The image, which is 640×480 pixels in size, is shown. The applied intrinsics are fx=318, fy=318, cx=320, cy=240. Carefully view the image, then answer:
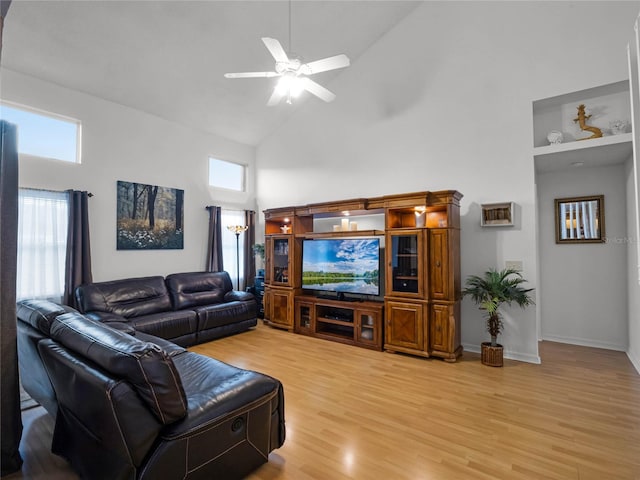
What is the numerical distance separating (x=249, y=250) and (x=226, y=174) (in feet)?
5.14

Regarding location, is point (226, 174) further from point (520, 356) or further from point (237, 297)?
point (520, 356)

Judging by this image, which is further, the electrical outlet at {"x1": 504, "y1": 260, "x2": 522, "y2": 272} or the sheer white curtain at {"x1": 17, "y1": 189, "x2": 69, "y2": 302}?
the electrical outlet at {"x1": 504, "y1": 260, "x2": 522, "y2": 272}

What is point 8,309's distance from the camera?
6.24ft

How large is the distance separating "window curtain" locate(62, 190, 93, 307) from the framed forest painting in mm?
501

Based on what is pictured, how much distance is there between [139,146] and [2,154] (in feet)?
11.3

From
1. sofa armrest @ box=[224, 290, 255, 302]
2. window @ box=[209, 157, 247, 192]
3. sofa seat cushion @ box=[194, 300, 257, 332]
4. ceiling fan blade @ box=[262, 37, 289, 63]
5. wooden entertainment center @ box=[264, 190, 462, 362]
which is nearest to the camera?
ceiling fan blade @ box=[262, 37, 289, 63]

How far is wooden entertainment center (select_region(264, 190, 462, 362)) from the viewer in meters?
3.88

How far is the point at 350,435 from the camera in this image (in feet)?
7.65

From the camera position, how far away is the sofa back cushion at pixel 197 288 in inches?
189

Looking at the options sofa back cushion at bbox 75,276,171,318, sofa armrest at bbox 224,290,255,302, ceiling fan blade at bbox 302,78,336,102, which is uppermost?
ceiling fan blade at bbox 302,78,336,102

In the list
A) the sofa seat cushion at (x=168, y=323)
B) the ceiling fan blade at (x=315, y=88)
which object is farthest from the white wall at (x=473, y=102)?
the sofa seat cushion at (x=168, y=323)

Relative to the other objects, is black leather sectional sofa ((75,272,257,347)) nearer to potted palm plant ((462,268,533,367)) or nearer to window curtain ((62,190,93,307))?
window curtain ((62,190,93,307))

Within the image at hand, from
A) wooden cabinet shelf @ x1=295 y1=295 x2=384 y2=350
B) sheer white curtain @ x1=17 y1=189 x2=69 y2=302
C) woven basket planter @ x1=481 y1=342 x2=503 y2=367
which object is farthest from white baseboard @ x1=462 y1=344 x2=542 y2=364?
sheer white curtain @ x1=17 y1=189 x2=69 y2=302

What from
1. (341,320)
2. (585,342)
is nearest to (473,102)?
(341,320)
